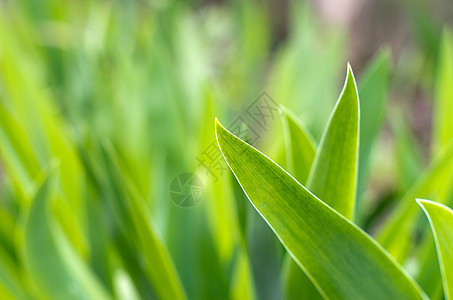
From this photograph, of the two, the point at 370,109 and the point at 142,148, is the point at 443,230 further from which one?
the point at 142,148

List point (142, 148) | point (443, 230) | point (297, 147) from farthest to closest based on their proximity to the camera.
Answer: point (142, 148) < point (297, 147) < point (443, 230)

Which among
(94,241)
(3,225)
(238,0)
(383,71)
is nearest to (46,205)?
(94,241)

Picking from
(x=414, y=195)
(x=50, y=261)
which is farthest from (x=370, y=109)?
(x=50, y=261)

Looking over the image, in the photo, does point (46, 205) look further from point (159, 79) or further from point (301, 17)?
point (301, 17)

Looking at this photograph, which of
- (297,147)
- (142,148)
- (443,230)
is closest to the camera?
(443,230)

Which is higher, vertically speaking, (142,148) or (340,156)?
A: (142,148)

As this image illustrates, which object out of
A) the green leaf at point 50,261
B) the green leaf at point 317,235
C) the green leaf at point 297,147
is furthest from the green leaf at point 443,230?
the green leaf at point 50,261

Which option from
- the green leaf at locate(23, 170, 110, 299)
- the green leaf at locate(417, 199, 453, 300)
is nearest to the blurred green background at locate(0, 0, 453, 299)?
the green leaf at locate(23, 170, 110, 299)
